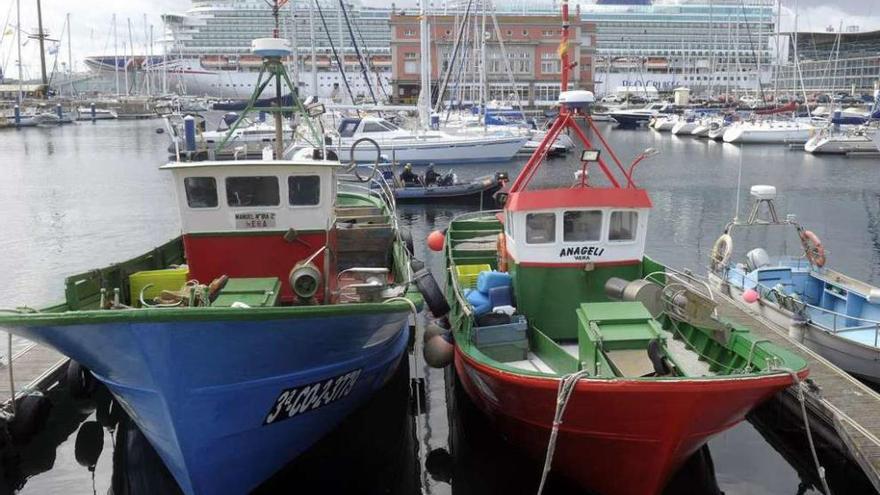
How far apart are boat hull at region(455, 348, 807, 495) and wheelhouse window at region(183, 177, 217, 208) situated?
463 cm

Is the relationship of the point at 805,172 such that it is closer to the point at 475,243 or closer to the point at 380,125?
the point at 380,125

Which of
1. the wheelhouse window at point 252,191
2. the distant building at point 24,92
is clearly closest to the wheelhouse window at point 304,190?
the wheelhouse window at point 252,191

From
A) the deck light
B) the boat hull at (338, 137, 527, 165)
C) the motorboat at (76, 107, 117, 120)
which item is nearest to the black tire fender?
the deck light

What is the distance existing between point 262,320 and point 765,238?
83.5 ft

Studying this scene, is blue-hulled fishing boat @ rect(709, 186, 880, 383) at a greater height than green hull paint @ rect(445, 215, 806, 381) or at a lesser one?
lesser

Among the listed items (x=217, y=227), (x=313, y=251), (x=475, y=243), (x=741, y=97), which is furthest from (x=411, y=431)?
(x=741, y=97)

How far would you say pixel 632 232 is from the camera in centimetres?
1173

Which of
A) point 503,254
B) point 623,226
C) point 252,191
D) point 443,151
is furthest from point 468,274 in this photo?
point 443,151

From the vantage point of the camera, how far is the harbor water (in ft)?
36.7

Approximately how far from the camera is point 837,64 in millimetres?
125875

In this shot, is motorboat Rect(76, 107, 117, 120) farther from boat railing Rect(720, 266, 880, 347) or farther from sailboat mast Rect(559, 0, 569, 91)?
sailboat mast Rect(559, 0, 569, 91)

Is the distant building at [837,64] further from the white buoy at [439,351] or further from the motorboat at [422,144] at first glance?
the white buoy at [439,351]

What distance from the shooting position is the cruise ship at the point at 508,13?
108 metres

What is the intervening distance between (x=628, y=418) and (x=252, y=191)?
20.6ft
